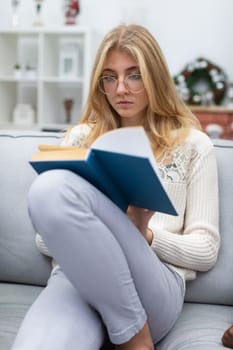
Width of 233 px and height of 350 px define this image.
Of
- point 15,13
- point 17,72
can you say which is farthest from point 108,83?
point 15,13

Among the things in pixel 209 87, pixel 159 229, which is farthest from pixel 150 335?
pixel 209 87

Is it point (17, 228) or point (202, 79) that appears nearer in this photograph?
point (17, 228)

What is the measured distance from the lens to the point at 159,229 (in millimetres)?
1214

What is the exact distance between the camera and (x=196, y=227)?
1234 millimetres

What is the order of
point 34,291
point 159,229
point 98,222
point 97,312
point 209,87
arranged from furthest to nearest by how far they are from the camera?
point 209,87, point 34,291, point 159,229, point 97,312, point 98,222

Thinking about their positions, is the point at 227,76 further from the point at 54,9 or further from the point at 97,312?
the point at 97,312

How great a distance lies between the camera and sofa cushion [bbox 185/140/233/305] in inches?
50.6

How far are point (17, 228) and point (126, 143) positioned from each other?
2.00 feet

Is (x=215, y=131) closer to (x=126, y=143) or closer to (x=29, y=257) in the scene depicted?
(x=29, y=257)

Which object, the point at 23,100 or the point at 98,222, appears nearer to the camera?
the point at 98,222

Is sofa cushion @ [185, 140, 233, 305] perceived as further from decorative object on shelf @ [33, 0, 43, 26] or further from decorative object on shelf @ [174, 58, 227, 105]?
decorative object on shelf @ [33, 0, 43, 26]

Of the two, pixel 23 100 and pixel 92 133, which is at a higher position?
pixel 92 133

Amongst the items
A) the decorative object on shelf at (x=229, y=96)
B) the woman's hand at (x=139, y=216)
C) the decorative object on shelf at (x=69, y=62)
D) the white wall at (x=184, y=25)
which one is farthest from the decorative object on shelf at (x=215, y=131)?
the woman's hand at (x=139, y=216)

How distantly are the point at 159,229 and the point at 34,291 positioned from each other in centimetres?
38
